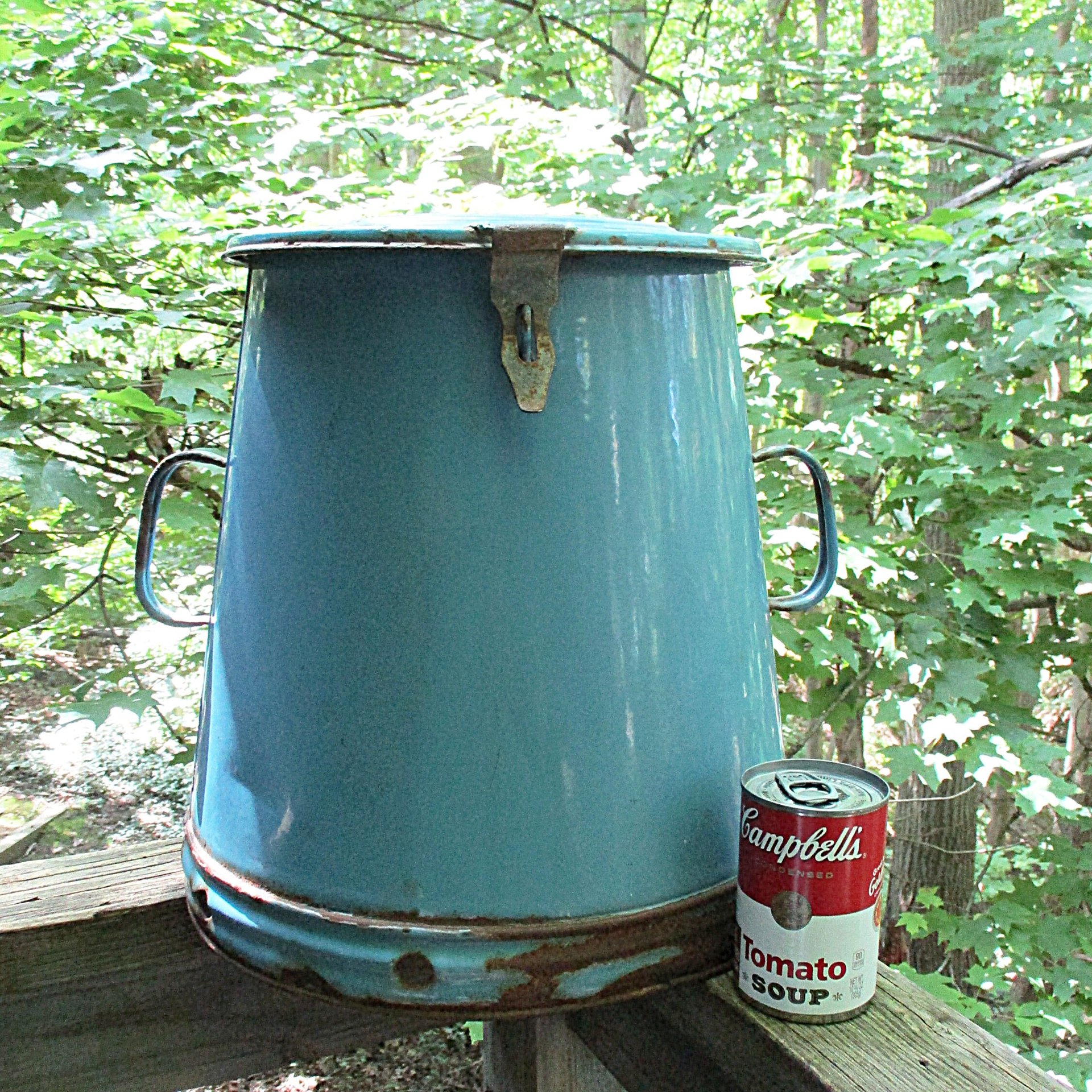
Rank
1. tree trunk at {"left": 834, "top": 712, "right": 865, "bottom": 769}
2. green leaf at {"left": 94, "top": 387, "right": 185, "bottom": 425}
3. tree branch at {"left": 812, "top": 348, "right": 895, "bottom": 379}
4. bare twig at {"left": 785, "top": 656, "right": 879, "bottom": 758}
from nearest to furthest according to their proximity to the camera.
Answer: green leaf at {"left": 94, "top": 387, "right": 185, "bottom": 425}
bare twig at {"left": 785, "top": 656, "right": 879, "bottom": 758}
tree branch at {"left": 812, "top": 348, "right": 895, "bottom": 379}
tree trunk at {"left": 834, "top": 712, "right": 865, "bottom": 769}

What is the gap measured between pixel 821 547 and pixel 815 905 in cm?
36

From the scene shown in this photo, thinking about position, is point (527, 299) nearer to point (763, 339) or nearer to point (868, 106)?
point (763, 339)

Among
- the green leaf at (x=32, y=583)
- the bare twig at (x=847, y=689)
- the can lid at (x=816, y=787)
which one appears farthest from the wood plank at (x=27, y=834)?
the can lid at (x=816, y=787)

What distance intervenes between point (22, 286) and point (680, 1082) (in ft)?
6.33

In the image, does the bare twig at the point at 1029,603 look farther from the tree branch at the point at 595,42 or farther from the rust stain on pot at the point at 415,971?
the rust stain on pot at the point at 415,971

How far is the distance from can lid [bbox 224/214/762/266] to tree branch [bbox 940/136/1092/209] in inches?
79.9

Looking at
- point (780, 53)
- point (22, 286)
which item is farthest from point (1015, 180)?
point (22, 286)

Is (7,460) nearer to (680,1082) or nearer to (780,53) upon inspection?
(680,1082)

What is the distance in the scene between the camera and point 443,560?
759 mm

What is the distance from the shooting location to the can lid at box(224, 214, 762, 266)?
0.72 m

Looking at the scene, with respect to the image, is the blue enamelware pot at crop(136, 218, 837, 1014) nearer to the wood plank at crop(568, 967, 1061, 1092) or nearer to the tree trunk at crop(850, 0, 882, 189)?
the wood plank at crop(568, 967, 1061, 1092)

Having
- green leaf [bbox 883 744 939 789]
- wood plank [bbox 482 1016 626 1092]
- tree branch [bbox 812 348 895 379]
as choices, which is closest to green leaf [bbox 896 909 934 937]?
green leaf [bbox 883 744 939 789]

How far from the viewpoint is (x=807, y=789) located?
0.79 meters

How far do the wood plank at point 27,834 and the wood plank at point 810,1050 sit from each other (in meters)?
3.23
